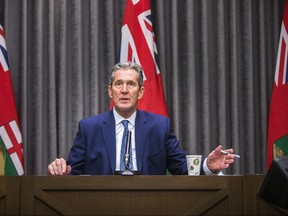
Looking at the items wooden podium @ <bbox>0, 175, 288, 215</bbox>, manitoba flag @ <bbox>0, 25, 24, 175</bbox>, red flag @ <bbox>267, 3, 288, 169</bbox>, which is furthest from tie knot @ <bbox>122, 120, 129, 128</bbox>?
red flag @ <bbox>267, 3, 288, 169</bbox>

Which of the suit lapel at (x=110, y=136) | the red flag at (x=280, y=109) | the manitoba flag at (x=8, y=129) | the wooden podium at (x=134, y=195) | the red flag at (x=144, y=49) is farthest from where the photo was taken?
the red flag at (x=280, y=109)

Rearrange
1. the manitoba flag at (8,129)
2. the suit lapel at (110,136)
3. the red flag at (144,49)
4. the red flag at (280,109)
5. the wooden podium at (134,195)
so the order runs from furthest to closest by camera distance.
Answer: the red flag at (280,109) → the red flag at (144,49) → the manitoba flag at (8,129) → the suit lapel at (110,136) → the wooden podium at (134,195)

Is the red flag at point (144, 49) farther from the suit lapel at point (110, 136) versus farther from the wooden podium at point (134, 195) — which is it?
the wooden podium at point (134, 195)

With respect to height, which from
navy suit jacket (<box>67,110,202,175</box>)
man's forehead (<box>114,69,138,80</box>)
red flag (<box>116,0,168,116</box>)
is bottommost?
navy suit jacket (<box>67,110,202,175</box>)

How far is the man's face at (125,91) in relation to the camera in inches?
125

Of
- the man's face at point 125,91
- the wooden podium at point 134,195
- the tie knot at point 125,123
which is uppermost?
the man's face at point 125,91

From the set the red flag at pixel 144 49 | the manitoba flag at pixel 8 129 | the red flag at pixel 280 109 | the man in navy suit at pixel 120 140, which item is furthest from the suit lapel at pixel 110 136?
the red flag at pixel 280 109

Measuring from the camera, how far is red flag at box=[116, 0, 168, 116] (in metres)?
4.14

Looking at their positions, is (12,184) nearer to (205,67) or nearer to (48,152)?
(48,152)

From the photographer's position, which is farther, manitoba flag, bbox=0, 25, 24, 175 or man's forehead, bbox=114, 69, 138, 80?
manitoba flag, bbox=0, 25, 24, 175

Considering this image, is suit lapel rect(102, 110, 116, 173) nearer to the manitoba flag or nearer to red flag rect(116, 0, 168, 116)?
red flag rect(116, 0, 168, 116)

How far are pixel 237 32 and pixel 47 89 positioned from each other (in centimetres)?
164

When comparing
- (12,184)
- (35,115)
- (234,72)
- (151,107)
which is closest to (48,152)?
(35,115)

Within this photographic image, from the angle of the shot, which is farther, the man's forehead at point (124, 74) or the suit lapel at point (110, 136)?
the man's forehead at point (124, 74)
